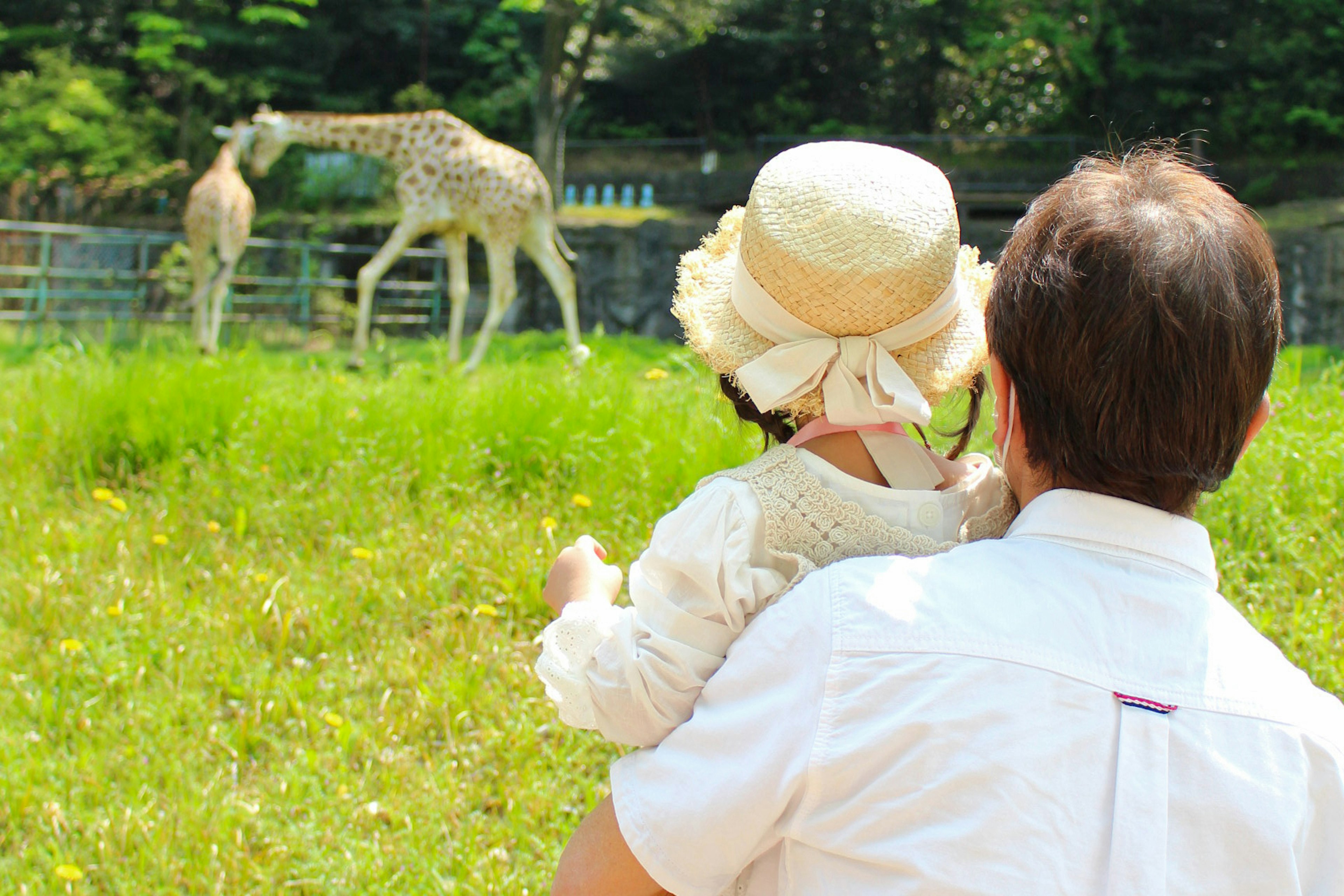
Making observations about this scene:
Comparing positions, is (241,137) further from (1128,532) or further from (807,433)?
(1128,532)

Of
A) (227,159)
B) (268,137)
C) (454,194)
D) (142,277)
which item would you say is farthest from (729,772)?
(142,277)

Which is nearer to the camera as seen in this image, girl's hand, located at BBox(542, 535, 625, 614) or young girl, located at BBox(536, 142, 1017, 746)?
young girl, located at BBox(536, 142, 1017, 746)

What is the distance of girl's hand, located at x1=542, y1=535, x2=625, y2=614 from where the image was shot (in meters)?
1.24

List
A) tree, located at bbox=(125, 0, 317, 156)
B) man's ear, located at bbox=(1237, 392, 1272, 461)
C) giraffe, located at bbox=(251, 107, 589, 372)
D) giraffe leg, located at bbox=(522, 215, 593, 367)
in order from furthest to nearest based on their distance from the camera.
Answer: tree, located at bbox=(125, 0, 317, 156) < giraffe leg, located at bbox=(522, 215, 593, 367) < giraffe, located at bbox=(251, 107, 589, 372) < man's ear, located at bbox=(1237, 392, 1272, 461)

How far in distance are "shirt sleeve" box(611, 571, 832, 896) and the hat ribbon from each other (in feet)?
0.80

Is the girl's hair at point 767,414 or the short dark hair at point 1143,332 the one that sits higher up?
the short dark hair at point 1143,332

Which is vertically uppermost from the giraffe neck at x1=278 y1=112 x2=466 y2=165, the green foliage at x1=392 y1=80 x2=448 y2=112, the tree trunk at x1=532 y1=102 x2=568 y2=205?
the green foliage at x1=392 y1=80 x2=448 y2=112

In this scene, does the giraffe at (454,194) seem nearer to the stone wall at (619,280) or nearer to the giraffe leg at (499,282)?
the giraffe leg at (499,282)

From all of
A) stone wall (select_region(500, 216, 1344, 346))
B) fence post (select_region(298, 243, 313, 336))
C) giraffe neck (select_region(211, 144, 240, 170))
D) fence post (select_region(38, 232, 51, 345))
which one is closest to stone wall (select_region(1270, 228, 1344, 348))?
stone wall (select_region(500, 216, 1344, 346))

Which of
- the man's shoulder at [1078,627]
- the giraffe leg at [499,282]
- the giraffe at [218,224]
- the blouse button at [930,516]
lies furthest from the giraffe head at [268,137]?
the man's shoulder at [1078,627]

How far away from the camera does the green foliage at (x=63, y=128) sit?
13609 mm

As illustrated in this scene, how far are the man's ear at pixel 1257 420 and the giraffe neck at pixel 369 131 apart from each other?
6.16 meters

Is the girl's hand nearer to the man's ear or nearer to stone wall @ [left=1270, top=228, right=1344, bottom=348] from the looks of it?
the man's ear

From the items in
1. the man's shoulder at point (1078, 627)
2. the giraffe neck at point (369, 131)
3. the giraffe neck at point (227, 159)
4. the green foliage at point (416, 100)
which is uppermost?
the green foliage at point (416, 100)
